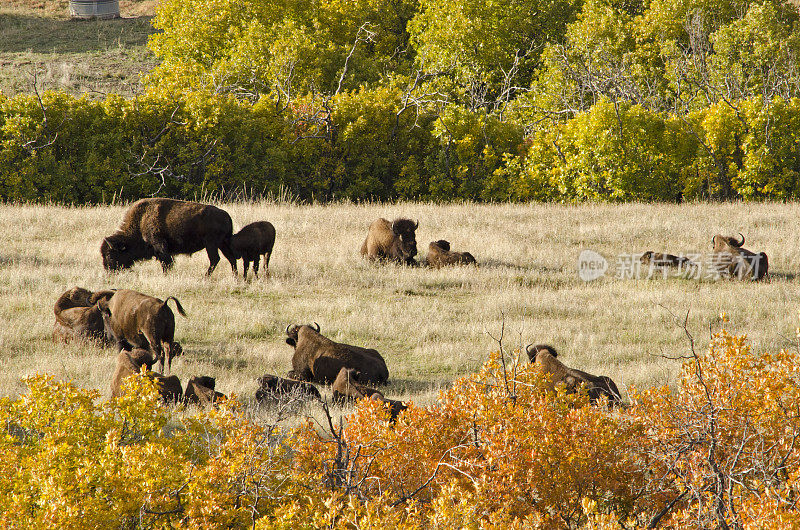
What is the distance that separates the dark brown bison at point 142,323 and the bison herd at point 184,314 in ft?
0.04

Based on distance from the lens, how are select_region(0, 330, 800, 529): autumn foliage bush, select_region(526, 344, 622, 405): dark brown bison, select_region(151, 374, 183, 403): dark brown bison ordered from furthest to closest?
select_region(526, 344, 622, 405): dark brown bison < select_region(151, 374, 183, 403): dark brown bison < select_region(0, 330, 800, 529): autumn foliage bush

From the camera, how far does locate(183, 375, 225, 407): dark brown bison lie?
788cm

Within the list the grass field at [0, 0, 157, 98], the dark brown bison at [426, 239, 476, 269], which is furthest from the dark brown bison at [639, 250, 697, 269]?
the grass field at [0, 0, 157, 98]

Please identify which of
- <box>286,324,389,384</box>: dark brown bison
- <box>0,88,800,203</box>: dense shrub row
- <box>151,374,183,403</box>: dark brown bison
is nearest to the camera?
<box>151,374,183,403</box>: dark brown bison

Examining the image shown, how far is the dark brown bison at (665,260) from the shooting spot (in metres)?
14.6

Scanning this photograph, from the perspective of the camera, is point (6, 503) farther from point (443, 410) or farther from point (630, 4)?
point (630, 4)

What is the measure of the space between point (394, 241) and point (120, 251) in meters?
4.88

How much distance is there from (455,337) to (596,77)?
2095cm

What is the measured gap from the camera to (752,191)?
2245 centimetres

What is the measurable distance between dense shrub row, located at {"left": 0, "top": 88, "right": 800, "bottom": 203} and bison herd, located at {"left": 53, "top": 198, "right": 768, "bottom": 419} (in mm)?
7142

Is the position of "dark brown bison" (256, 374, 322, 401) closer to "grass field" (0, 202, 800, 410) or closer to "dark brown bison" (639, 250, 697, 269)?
"grass field" (0, 202, 800, 410)

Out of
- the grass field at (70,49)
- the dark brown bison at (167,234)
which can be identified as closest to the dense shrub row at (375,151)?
the dark brown bison at (167,234)

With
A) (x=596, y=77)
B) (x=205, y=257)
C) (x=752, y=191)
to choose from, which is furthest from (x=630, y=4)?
(x=205, y=257)

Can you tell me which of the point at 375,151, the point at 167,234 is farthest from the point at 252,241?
the point at 375,151
